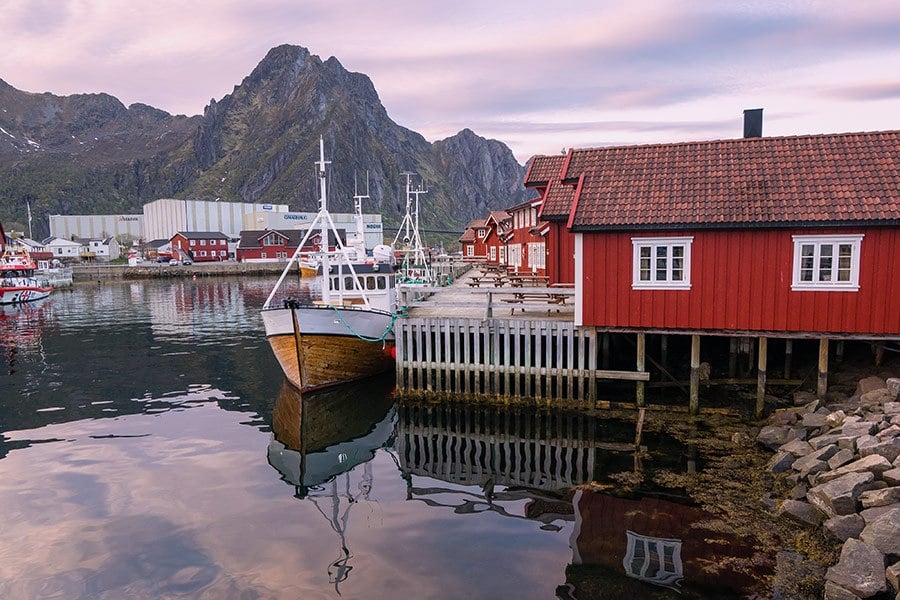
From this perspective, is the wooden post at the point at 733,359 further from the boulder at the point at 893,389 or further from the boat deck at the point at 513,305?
the boulder at the point at 893,389

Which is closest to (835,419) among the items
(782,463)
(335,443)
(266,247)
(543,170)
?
(782,463)

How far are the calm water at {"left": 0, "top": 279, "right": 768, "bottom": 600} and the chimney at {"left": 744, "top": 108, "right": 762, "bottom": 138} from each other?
478 inches

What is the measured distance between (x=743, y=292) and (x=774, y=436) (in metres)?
4.06

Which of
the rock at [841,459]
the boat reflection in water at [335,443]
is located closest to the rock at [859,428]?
the rock at [841,459]

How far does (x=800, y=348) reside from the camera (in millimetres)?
21875

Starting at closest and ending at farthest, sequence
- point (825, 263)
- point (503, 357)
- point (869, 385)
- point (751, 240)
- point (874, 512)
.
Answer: point (874, 512)
point (869, 385)
point (825, 263)
point (751, 240)
point (503, 357)

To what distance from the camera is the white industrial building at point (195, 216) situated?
154 metres

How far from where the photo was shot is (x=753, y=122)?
22.3m

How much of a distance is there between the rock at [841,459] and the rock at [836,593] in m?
3.84

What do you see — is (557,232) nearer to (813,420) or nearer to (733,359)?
(733,359)

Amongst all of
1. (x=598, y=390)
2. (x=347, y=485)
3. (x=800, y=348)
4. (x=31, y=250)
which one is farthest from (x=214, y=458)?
(x=31, y=250)

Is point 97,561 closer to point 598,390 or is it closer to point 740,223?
point 598,390

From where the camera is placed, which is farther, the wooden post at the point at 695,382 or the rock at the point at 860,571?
the wooden post at the point at 695,382

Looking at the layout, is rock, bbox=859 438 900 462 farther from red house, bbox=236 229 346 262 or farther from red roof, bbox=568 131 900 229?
red house, bbox=236 229 346 262
